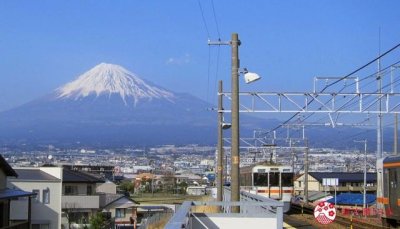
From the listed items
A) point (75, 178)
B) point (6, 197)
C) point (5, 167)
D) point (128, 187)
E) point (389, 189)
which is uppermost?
point (5, 167)

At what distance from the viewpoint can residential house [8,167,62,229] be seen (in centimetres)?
4719

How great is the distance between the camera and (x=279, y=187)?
121ft

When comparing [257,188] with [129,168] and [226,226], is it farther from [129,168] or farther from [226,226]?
[129,168]

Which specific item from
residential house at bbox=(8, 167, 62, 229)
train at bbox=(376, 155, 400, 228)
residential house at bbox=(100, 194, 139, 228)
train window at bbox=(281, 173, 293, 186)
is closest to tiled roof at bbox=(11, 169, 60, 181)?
residential house at bbox=(8, 167, 62, 229)

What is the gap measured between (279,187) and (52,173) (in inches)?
812

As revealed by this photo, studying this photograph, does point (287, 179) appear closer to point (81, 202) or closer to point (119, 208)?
point (81, 202)

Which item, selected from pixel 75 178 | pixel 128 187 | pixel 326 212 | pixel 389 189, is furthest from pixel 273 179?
pixel 128 187

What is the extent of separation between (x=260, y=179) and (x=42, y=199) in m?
18.8

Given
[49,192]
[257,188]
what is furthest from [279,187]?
[49,192]

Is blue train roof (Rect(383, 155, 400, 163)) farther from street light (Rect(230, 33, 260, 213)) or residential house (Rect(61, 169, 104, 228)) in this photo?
residential house (Rect(61, 169, 104, 228))

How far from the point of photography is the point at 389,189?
22062mm

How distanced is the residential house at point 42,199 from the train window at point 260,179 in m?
17.4

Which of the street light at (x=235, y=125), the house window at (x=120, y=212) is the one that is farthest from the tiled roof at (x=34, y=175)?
the street light at (x=235, y=125)

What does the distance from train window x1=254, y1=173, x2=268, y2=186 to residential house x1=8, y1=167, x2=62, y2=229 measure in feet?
57.1
